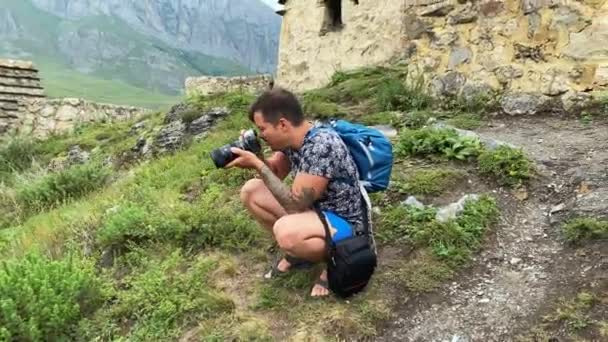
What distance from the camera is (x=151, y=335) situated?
3742 mm

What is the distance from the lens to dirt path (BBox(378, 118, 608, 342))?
3568 mm

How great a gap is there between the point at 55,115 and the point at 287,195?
10175 mm

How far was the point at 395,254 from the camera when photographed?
4258mm

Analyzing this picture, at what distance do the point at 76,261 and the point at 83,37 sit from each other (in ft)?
257

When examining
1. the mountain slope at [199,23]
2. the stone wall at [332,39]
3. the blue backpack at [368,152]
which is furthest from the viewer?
the mountain slope at [199,23]

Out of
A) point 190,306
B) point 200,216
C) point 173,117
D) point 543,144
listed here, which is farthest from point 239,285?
point 173,117

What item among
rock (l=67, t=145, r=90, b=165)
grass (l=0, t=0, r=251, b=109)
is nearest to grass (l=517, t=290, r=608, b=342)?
rock (l=67, t=145, r=90, b=165)

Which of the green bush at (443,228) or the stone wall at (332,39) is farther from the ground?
the stone wall at (332,39)

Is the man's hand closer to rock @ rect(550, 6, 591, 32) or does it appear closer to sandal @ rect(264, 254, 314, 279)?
sandal @ rect(264, 254, 314, 279)

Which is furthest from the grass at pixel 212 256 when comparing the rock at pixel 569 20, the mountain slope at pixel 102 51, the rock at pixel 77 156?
the mountain slope at pixel 102 51

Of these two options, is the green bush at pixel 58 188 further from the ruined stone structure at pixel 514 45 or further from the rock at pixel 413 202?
the rock at pixel 413 202

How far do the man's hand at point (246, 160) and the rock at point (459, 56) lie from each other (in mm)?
3555

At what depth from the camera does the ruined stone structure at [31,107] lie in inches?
490

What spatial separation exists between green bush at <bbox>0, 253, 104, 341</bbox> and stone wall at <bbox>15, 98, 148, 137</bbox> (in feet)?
29.3
